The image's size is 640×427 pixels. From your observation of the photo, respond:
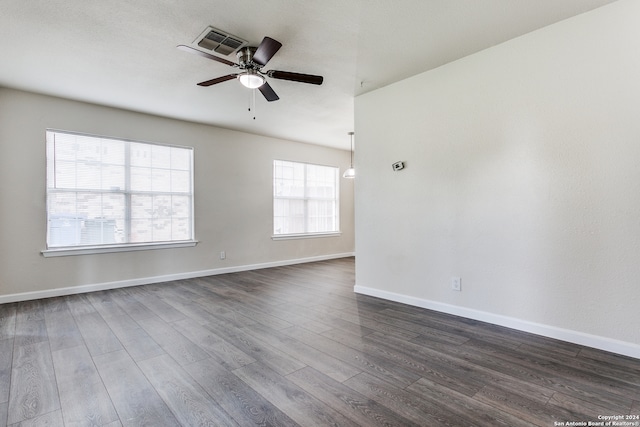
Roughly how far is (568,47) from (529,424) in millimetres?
2774

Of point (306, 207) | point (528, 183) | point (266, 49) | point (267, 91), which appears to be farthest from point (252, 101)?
point (528, 183)

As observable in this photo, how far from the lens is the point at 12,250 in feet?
12.9

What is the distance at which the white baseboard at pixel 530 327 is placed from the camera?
2.37 metres

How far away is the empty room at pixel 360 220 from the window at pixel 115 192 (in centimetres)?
3

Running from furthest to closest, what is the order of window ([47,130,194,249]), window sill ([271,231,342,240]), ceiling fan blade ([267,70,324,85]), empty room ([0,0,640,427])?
window sill ([271,231,342,240]), window ([47,130,194,249]), ceiling fan blade ([267,70,324,85]), empty room ([0,0,640,427])

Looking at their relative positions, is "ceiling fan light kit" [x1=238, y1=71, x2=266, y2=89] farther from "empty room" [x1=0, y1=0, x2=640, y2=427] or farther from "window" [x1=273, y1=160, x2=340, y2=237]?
"window" [x1=273, y1=160, x2=340, y2=237]

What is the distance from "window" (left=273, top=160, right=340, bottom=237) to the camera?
6.57 meters

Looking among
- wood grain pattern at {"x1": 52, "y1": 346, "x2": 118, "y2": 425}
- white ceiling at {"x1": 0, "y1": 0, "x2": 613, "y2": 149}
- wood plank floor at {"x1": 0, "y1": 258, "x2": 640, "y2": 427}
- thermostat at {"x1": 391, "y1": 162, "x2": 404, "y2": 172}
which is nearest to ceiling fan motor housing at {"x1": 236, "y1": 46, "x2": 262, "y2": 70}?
white ceiling at {"x1": 0, "y1": 0, "x2": 613, "y2": 149}

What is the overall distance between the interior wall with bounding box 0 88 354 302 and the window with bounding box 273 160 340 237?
0.19 meters

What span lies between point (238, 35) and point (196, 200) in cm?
327

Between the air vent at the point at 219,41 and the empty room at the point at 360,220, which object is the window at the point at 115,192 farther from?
the air vent at the point at 219,41

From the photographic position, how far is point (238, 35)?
2738 millimetres

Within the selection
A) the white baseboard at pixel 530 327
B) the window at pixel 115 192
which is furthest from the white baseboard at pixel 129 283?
the white baseboard at pixel 530 327

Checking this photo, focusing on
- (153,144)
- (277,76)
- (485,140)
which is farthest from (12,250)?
(485,140)
